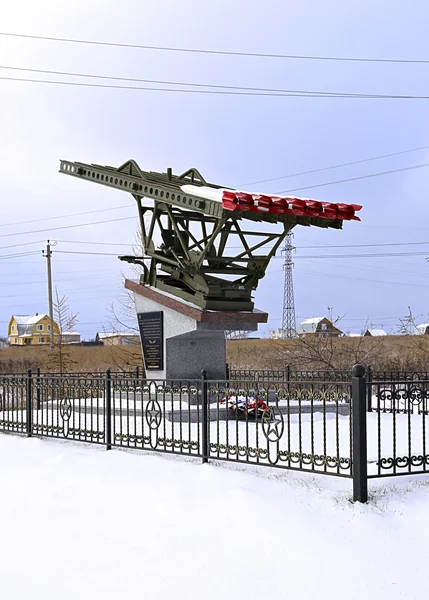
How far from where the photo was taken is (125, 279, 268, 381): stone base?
42.0 ft

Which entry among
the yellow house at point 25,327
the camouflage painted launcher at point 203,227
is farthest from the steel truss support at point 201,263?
the yellow house at point 25,327

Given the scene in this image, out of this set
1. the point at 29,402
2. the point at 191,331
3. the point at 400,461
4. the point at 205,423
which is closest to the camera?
the point at 400,461

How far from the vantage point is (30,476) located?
863cm

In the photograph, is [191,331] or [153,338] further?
[153,338]

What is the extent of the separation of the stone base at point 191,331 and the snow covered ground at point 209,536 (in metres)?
4.77

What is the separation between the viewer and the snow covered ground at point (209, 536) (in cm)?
547

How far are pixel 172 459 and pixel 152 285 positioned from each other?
18.7 ft

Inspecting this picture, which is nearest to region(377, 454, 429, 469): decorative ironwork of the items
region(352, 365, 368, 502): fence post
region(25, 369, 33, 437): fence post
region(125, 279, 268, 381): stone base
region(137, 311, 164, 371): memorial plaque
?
region(352, 365, 368, 502): fence post

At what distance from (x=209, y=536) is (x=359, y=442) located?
70.8 inches

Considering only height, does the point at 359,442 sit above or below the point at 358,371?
below

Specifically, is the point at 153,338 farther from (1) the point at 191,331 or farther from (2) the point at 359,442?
(2) the point at 359,442

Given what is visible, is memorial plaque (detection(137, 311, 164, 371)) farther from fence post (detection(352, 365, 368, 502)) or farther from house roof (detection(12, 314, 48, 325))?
house roof (detection(12, 314, 48, 325))

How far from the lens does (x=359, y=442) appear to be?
6.77 meters

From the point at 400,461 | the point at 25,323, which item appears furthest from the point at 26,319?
the point at 400,461
